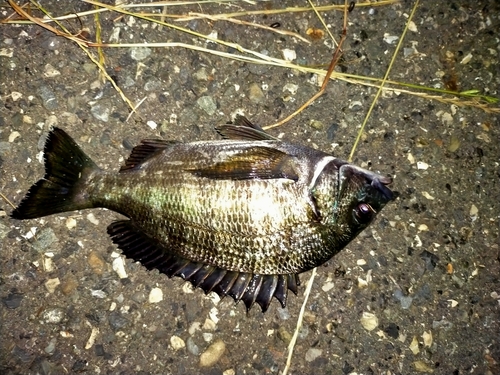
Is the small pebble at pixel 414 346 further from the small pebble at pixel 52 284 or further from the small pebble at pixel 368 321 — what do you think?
the small pebble at pixel 52 284

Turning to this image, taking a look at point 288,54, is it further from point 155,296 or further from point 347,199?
point 155,296

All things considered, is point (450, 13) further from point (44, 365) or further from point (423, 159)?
point (44, 365)

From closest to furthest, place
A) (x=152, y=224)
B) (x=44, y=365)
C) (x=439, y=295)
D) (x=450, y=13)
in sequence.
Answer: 1. (x=152, y=224)
2. (x=44, y=365)
3. (x=439, y=295)
4. (x=450, y=13)

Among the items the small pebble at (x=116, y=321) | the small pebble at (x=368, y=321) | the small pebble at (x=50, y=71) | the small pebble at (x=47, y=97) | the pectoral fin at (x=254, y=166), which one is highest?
the small pebble at (x=50, y=71)

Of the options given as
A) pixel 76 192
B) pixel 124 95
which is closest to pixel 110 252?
pixel 76 192

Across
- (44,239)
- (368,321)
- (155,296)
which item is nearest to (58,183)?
(44,239)

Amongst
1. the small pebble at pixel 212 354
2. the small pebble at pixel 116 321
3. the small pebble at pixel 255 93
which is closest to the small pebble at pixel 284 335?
the small pebble at pixel 212 354

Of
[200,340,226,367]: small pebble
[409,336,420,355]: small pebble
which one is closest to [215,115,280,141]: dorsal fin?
[200,340,226,367]: small pebble
